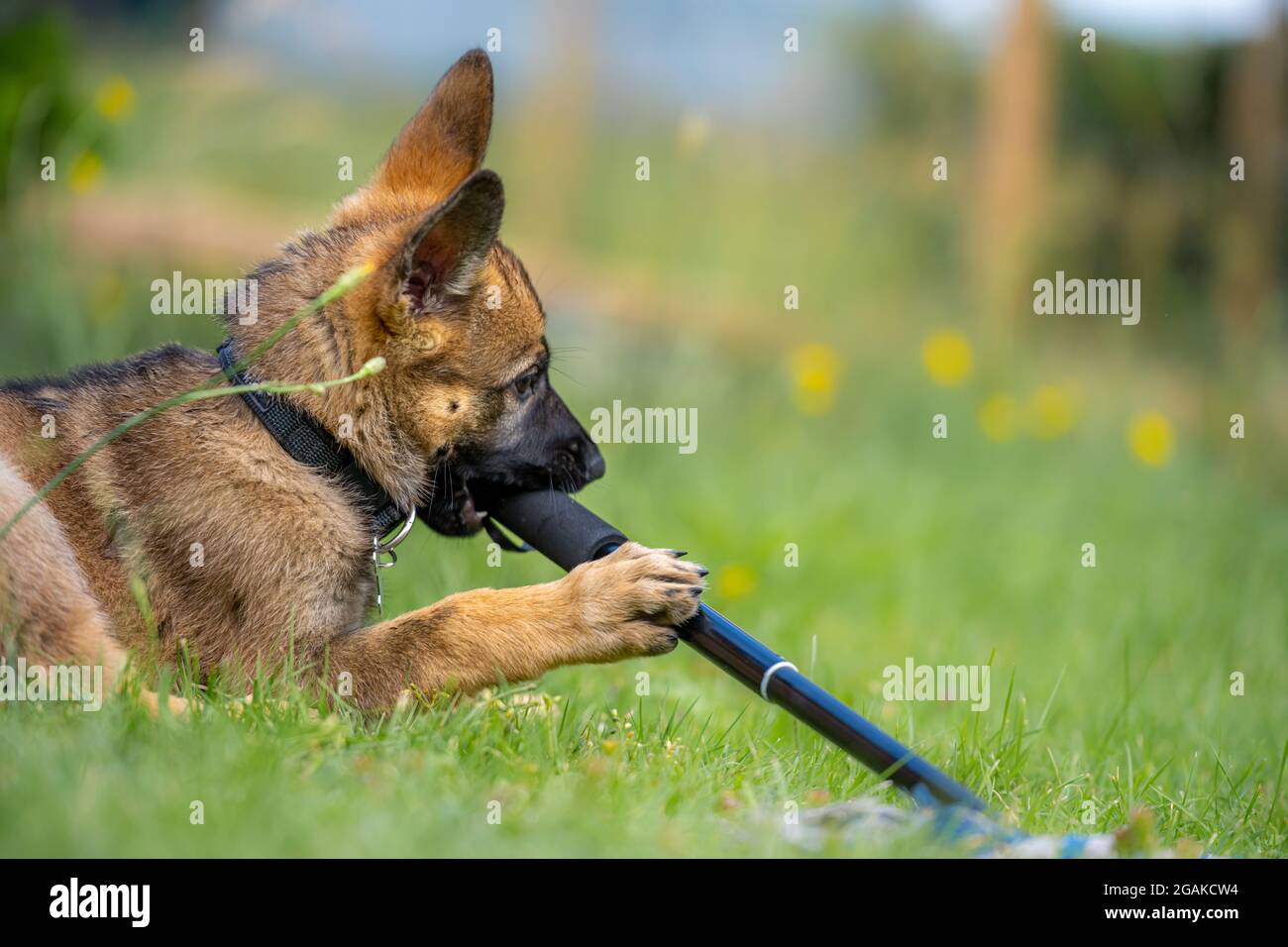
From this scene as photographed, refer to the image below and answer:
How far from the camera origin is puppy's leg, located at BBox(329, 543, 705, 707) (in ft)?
11.0

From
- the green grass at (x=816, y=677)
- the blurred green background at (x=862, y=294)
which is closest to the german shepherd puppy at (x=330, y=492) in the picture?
the green grass at (x=816, y=677)

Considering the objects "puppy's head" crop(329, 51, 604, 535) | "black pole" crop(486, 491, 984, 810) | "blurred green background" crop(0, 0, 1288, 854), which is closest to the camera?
"black pole" crop(486, 491, 984, 810)

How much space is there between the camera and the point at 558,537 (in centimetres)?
366

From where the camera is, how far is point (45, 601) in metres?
3.24

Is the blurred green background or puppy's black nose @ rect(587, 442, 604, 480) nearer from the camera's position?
puppy's black nose @ rect(587, 442, 604, 480)

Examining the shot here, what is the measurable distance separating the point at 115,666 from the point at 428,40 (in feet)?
39.0

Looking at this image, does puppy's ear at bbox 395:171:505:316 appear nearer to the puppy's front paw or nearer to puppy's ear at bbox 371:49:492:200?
puppy's ear at bbox 371:49:492:200

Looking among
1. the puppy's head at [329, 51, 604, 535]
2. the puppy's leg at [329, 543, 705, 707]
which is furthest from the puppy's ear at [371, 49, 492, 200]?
the puppy's leg at [329, 543, 705, 707]

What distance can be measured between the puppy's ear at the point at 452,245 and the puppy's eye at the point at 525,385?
307 mm

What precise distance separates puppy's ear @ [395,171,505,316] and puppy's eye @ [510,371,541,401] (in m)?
0.31

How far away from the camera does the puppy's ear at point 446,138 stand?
159 inches

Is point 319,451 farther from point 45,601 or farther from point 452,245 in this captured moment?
point 45,601

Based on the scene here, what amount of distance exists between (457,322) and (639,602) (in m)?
0.96
